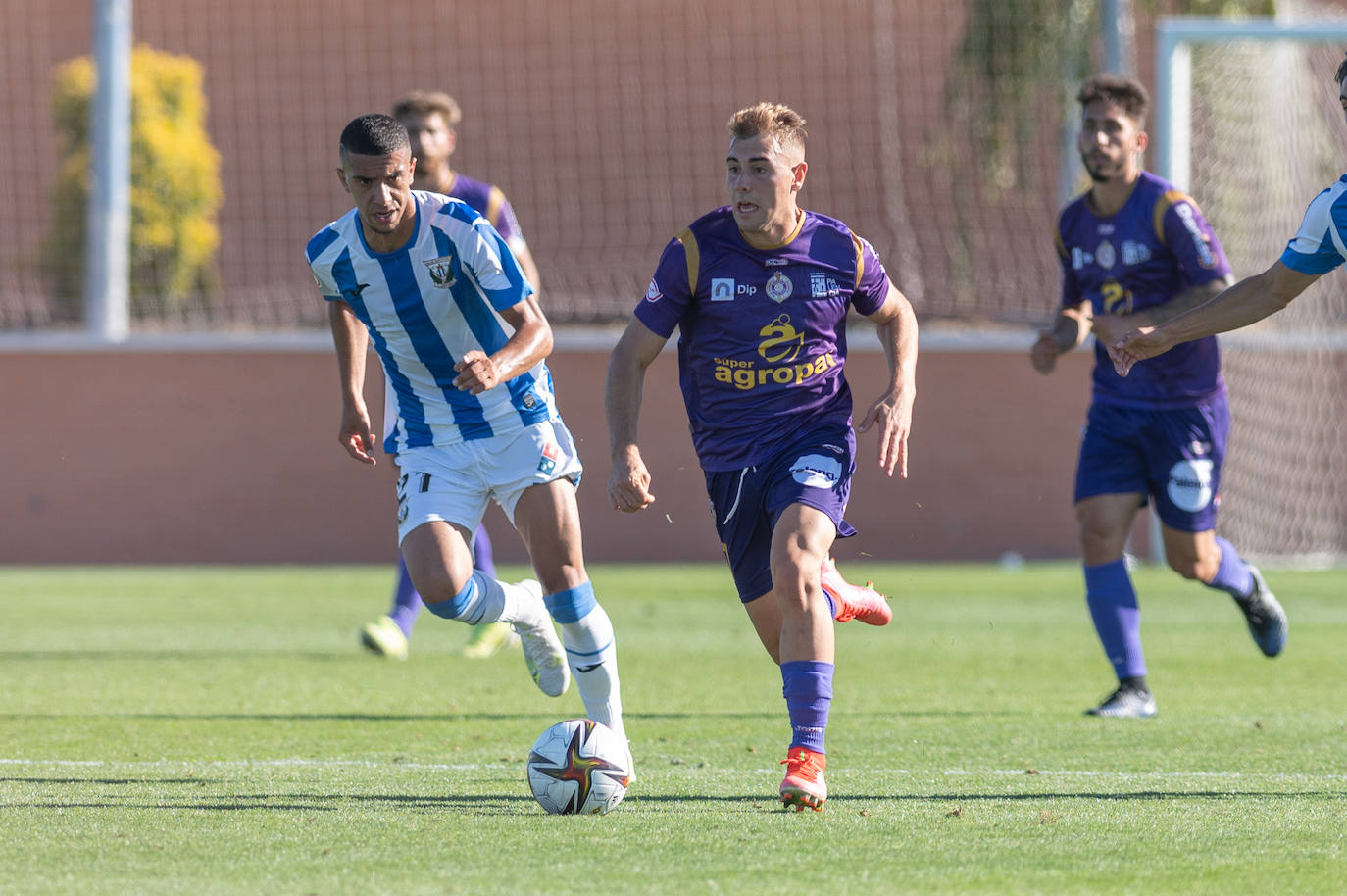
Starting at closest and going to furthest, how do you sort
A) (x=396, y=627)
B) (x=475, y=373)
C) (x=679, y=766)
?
(x=475, y=373) < (x=679, y=766) < (x=396, y=627)

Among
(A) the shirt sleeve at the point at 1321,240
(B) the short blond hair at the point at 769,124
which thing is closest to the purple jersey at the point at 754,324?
(B) the short blond hair at the point at 769,124

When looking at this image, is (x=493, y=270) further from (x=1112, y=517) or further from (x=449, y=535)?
(x=1112, y=517)

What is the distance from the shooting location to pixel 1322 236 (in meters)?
4.99

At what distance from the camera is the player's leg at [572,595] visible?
210 inches

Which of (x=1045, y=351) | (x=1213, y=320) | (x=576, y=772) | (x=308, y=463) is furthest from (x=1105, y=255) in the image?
(x=308, y=463)

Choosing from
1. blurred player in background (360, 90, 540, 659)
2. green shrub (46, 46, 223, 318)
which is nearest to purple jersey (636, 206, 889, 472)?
blurred player in background (360, 90, 540, 659)

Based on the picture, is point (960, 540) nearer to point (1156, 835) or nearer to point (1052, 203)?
point (1052, 203)

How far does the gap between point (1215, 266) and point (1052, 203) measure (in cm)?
1085

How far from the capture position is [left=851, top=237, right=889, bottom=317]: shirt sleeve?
5.25 m

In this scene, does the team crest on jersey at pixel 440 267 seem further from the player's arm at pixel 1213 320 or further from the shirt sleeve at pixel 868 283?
the player's arm at pixel 1213 320

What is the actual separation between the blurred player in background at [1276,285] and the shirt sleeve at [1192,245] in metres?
1.69

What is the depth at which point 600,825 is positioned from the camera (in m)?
4.46

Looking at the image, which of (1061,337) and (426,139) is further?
(426,139)

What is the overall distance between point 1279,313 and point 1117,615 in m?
9.18
